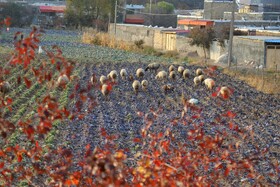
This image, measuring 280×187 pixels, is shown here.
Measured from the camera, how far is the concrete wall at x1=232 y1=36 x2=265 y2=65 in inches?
1194

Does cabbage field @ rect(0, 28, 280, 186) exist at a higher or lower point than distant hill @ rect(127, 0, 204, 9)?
higher

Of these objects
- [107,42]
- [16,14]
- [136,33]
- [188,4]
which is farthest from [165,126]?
[188,4]

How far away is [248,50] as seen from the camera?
31.5 m

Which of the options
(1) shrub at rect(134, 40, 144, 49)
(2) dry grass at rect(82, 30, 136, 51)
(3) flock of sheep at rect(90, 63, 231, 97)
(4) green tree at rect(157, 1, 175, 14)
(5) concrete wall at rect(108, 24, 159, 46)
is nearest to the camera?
(3) flock of sheep at rect(90, 63, 231, 97)

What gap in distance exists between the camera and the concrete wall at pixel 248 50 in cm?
3032

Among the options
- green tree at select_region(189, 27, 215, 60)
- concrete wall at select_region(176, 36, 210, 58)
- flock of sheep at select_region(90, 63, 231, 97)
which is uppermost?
green tree at select_region(189, 27, 215, 60)

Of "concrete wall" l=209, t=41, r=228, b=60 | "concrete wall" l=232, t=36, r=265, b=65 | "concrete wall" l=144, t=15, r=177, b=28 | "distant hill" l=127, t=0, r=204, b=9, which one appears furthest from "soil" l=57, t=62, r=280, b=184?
"distant hill" l=127, t=0, r=204, b=9

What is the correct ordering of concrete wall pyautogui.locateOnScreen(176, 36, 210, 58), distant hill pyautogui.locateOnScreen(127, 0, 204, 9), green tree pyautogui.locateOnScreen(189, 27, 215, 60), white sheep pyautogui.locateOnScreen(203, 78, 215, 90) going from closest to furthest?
1. white sheep pyautogui.locateOnScreen(203, 78, 215, 90)
2. green tree pyautogui.locateOnScreen(189, 27, 215, 60)
3. concrete wall pyautogui.locateOnScreen(176, 36, 210, 58)
4. distant hill pyautogui.locateOnScreen(127, 0, 204, 9)

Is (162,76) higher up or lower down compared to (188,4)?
higher up

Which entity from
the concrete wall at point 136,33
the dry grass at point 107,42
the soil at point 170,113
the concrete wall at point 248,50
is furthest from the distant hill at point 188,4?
the soil at point 170,113

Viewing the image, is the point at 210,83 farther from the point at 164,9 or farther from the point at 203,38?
the point at 164,9

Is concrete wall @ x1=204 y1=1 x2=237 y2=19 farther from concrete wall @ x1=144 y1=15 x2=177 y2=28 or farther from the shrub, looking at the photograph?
the shrub

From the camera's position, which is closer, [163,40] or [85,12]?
[163,40]

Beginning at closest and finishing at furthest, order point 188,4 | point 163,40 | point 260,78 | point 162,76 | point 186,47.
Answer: point 162,76 → point 260,78 → point 186,47 → point 163,40 → point 188,4
